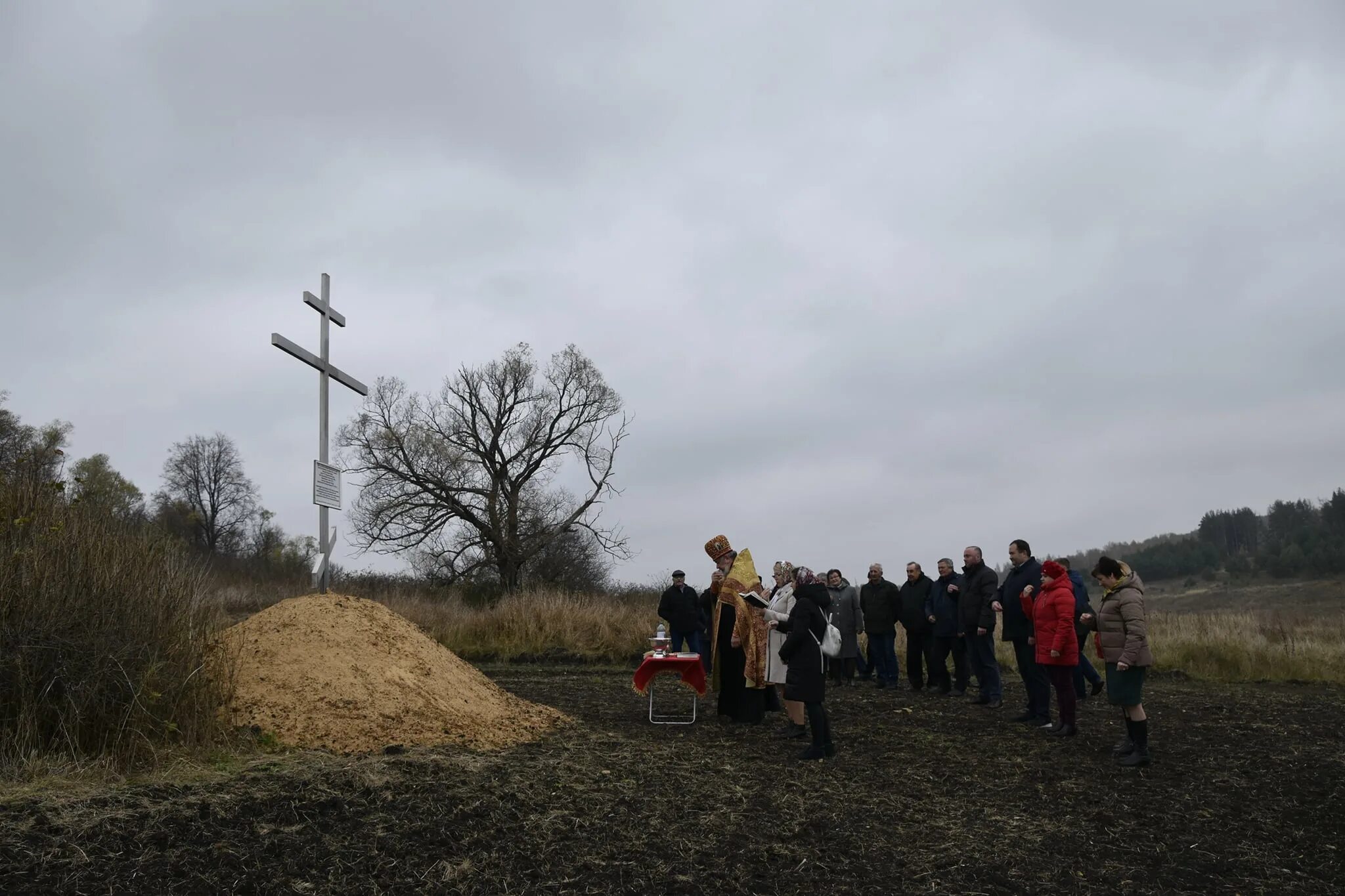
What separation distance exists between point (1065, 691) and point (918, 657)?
4.78m

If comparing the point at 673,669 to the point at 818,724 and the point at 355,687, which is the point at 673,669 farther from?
the point at 355,687

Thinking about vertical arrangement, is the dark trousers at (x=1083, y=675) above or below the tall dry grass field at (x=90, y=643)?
below

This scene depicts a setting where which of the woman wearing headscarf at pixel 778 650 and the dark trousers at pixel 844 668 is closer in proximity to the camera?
the woman wearing headscarf at pixel 778 650

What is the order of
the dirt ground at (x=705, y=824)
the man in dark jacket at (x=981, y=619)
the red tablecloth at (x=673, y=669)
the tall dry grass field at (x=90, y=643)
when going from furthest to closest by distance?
the man in dark jacket at (x=981, y=619)
the red tablecloth at (x=673, y=669)
the tall dry grass field at (x=90, y=643)
the dirt ground at (x=705, y=824)

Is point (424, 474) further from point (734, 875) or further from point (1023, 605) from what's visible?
point (734, 875)

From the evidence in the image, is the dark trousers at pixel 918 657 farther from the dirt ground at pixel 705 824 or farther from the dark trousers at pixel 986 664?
the dirt ground at pixel 705 824

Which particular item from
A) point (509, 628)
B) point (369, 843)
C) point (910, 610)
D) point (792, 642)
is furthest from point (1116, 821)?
point (509, 628)

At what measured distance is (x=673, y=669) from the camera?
34.2 feet

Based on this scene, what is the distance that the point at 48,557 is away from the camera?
668 centimetres

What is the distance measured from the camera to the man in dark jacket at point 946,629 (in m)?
12.9

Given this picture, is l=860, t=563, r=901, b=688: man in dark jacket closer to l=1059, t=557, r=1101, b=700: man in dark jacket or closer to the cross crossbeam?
l=1059, t=557, r=1101, b=700: man in dark jacket

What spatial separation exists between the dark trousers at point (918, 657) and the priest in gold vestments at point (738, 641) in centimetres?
359

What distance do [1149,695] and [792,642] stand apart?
7.57 meters

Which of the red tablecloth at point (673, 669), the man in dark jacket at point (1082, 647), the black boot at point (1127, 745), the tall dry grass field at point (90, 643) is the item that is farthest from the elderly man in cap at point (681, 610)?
the tall dry grass field at point (90, 643)
